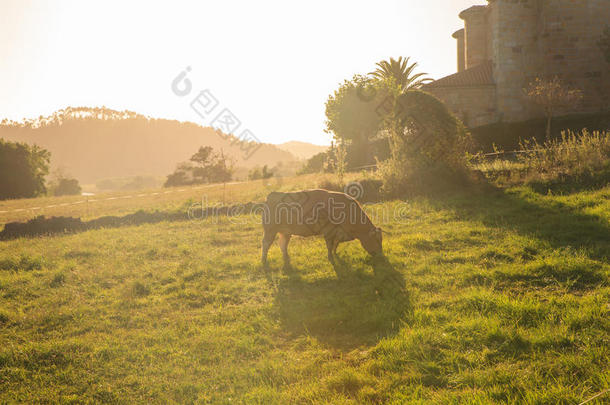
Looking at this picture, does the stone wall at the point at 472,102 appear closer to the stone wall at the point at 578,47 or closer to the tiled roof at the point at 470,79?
the tiled roof at the point at 470,79

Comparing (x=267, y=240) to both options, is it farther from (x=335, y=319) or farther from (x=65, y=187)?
(x=65, y=187)

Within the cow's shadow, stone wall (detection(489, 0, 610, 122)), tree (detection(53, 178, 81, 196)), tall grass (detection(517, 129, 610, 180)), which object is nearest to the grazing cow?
the cow's shadow

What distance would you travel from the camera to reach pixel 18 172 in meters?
40.0

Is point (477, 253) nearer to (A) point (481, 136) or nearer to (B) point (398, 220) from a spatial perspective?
(B) point (398, 220)

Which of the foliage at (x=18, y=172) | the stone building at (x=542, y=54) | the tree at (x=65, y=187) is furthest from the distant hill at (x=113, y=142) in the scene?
the stone building at (x=542, y=54)

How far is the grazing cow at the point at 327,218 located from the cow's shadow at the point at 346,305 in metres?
0.62

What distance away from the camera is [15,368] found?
5.45m

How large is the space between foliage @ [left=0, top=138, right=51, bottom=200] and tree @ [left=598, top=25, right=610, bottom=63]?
193 ft

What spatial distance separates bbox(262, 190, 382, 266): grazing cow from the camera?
894 cm

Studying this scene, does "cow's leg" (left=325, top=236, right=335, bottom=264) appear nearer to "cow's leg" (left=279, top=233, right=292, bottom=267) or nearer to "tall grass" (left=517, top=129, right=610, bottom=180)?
"cow's leg" (left=279, top=233, right=292, bottom=267)

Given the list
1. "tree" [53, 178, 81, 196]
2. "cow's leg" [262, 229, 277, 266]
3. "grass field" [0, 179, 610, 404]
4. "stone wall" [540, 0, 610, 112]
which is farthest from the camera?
"tree" [53, 178, 81, 196]

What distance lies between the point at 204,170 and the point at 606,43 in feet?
153

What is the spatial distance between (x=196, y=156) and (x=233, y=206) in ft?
121

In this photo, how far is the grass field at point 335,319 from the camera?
15.3ft
